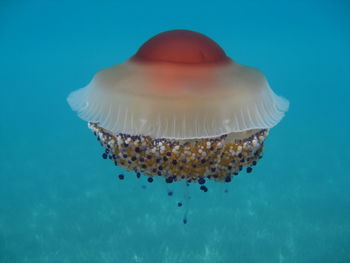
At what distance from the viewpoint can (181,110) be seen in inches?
115

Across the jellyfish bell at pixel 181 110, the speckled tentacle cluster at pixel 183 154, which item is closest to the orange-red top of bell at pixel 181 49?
the jellyfish bell at pixel 181 110

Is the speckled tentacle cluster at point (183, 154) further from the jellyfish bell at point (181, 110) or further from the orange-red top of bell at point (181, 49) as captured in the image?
the orange-red top of bell at point (181, 49)

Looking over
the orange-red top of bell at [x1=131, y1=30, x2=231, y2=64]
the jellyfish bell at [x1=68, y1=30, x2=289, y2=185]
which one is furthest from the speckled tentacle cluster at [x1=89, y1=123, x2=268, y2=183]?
the orange-red top of bell at [x1=131, y1=30, x2=231, y2=64]

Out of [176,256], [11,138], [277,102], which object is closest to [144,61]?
[277,102]

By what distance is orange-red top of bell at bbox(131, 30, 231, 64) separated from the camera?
340 centimetres

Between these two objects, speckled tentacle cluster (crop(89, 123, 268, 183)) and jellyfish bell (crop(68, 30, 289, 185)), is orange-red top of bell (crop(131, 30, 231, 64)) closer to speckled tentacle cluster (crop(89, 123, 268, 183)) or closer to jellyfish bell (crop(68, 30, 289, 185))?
jellyfish bell (crop(68, 30, 289, 185))

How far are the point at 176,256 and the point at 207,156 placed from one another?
789 cm

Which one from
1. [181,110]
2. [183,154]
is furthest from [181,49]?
[183,154]

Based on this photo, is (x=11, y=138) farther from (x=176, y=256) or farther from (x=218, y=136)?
(x=218, y=136)

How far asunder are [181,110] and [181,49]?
2.56ft

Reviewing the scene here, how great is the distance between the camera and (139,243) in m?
10.7

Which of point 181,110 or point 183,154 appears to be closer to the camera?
point 181,110

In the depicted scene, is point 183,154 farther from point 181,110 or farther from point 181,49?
point 181,49

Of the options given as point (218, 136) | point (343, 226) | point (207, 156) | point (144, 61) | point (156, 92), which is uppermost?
point (144, 61)
